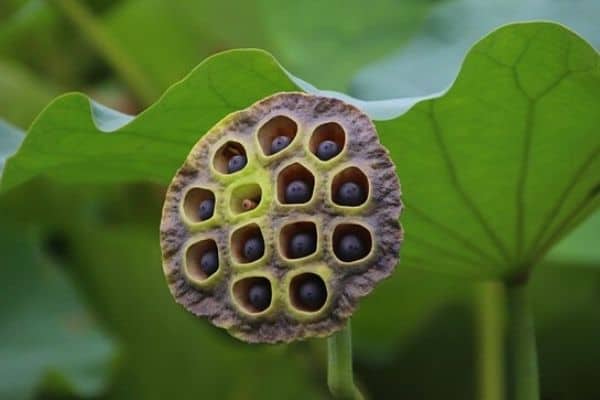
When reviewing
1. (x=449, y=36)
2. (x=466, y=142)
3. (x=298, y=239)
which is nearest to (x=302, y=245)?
(x=298, y=239)

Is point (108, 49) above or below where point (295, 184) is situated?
above

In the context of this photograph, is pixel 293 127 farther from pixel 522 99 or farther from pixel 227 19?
pixel 227 19

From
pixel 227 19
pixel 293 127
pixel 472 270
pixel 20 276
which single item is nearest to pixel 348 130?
pixel 293 127

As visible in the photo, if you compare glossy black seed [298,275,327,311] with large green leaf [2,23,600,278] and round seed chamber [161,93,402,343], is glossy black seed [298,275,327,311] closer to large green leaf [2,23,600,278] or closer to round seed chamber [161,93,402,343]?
round seed chamber [161,93,402,343]

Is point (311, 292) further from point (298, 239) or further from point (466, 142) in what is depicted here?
point (466, 142)

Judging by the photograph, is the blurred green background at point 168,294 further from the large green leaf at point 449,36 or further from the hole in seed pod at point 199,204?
the hole in seed pod at point 199,204

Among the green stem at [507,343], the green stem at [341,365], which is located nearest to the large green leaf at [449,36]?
the green stem at [507,343]
